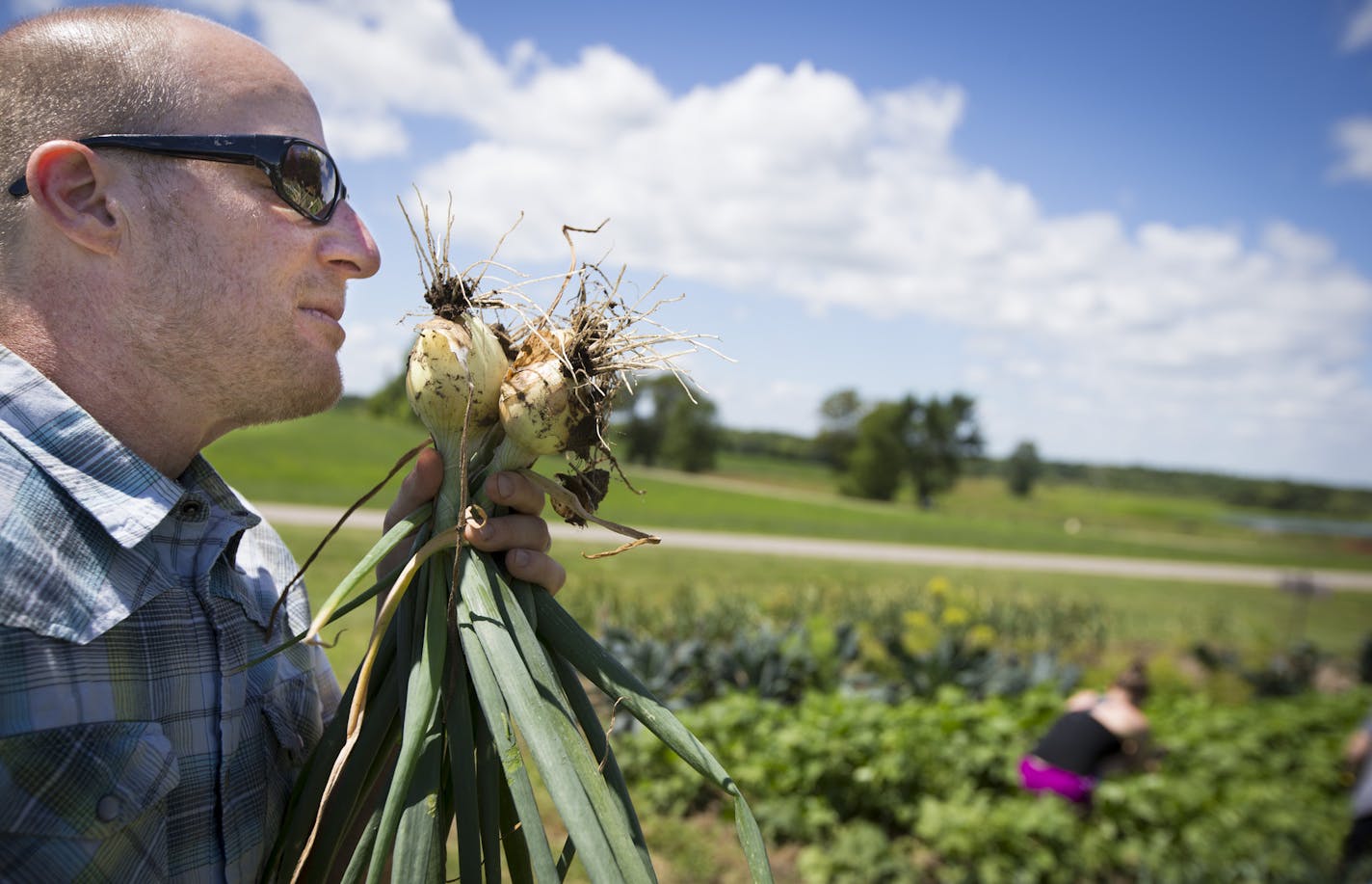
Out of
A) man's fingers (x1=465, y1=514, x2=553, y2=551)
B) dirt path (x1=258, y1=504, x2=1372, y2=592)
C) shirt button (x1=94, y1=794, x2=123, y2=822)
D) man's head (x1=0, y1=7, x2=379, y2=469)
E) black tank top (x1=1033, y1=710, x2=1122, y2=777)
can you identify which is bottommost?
dirt path (x1=258, y1=504, x2=1372, y2=592)

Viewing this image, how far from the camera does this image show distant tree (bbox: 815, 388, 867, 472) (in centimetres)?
7244

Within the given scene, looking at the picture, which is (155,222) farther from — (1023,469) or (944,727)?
(1023,469)

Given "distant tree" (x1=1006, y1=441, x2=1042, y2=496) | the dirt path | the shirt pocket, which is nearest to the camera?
the shirt pocket

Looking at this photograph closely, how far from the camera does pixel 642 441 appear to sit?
4669 centimetres

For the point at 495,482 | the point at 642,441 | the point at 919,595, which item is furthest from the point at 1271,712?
the point at 642,441

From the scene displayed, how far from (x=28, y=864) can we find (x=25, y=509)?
461 millimetres

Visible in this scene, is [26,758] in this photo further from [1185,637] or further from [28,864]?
[1185,637]

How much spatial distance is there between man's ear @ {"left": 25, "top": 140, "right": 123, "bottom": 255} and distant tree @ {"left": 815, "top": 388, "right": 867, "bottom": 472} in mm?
70631

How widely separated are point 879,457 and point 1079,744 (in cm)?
5696

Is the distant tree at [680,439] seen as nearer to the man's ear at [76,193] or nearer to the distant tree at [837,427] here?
the distant tree at [837,427]

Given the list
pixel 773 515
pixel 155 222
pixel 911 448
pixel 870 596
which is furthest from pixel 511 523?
pixel 911 448

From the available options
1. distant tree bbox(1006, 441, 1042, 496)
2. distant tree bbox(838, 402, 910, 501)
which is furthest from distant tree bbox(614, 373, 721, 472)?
distant tree bbox(1006, 441, 1042, 496)

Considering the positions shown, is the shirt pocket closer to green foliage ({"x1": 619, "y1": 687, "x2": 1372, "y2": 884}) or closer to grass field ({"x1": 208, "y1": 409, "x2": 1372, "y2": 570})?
green foliage ({"x1": 619, "y1": 687, "x2": 1372, "y2": 884})

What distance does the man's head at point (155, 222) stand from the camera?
123 cm
